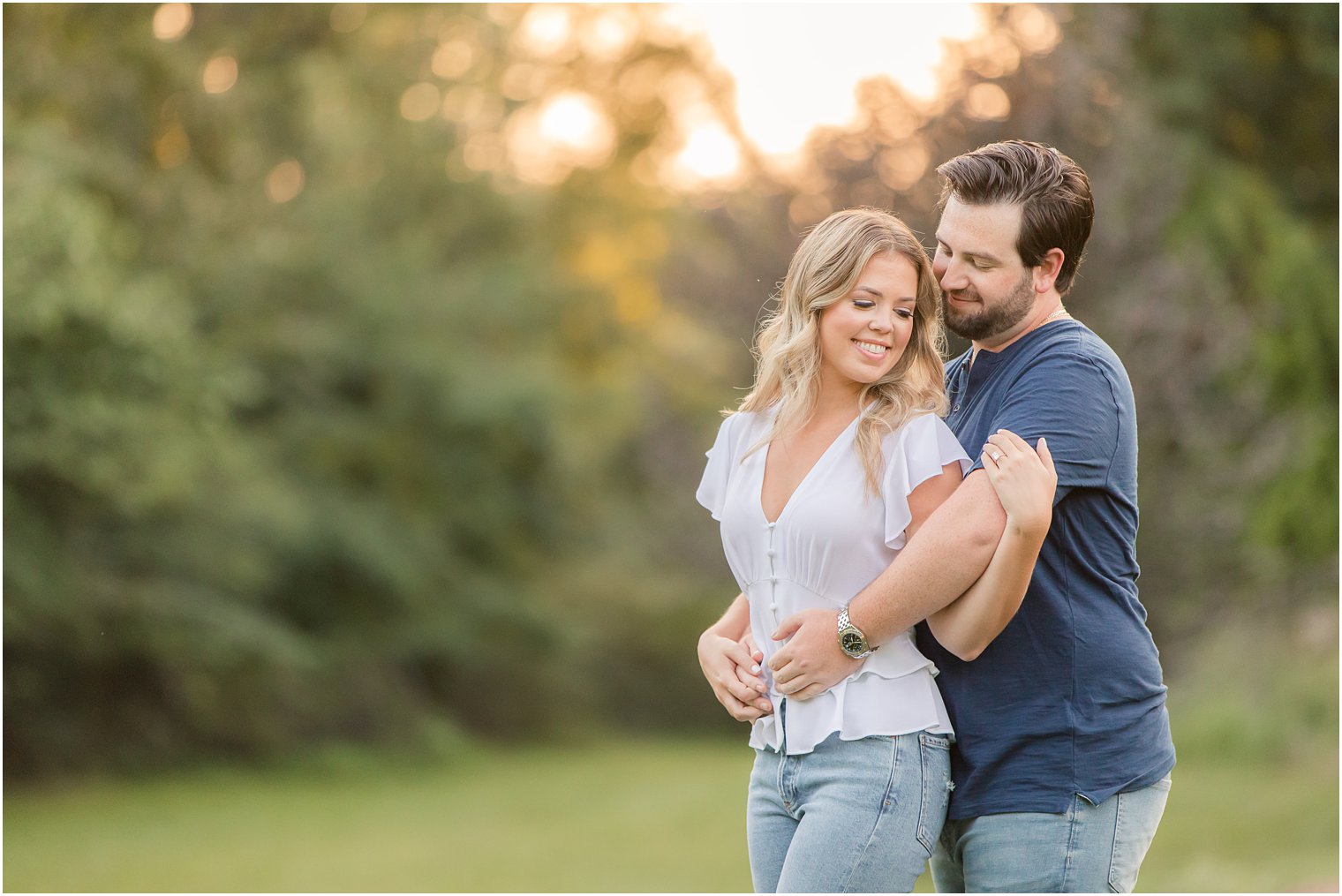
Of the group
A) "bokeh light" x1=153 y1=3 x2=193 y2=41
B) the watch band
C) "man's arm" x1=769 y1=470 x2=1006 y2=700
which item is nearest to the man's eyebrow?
"man's arm" x1=769 y1=470 x2=1006 y2=700

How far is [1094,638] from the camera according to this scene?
2.31 metres

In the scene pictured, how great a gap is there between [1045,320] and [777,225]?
502 inches

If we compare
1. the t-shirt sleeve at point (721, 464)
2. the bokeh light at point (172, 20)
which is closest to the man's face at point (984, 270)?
the t-shirt sleeve at point (721, 464)

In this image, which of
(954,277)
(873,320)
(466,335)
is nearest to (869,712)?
(873,320)

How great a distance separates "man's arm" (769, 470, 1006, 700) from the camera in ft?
7.28

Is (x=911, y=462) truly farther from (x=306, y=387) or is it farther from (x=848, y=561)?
(x=306, y=387)

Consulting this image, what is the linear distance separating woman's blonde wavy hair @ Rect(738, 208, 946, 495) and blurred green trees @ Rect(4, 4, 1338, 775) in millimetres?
4732

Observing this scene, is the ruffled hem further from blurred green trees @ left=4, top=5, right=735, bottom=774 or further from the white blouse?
blurred green trees @ left=4, top=5, right=735, bottom=774

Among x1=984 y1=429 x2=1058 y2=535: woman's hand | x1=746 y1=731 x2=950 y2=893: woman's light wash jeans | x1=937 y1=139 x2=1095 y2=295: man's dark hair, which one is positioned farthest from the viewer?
x1=937 y1=139 x2=1095 y2=295: man's dark hair

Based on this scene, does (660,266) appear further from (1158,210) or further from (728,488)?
(728,488)

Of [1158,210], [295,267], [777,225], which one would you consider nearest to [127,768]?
[295,267]

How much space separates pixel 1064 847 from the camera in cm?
228

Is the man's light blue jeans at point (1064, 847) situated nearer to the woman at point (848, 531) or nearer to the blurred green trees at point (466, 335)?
the woman at point (848, 531)

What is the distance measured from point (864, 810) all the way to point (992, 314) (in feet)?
3.02
